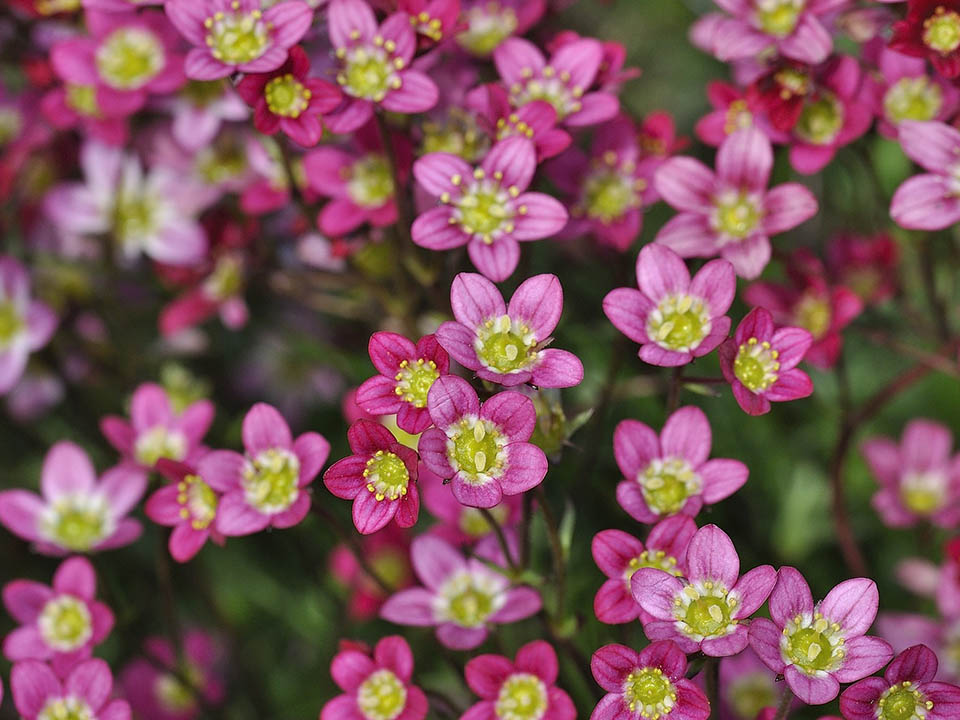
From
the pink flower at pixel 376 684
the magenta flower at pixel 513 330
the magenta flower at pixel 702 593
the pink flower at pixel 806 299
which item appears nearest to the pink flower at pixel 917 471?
the pink flower at pixel 806 299

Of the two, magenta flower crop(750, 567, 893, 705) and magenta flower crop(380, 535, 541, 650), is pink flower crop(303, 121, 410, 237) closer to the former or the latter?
magenta flower crop(380, 535, 541, 650)

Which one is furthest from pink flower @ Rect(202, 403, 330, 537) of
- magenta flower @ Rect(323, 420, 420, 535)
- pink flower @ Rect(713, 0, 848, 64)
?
pink flower @ Rect(713, 0, 848, 64)

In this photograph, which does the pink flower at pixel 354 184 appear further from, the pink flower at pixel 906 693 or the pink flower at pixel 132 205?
the pink flower at pixel 906 693

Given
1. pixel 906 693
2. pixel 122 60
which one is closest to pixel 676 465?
pixel 906 693

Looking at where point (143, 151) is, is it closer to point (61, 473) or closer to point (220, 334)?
point (220, 334)

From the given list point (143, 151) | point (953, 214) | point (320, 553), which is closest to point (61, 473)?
point (320, 553)
